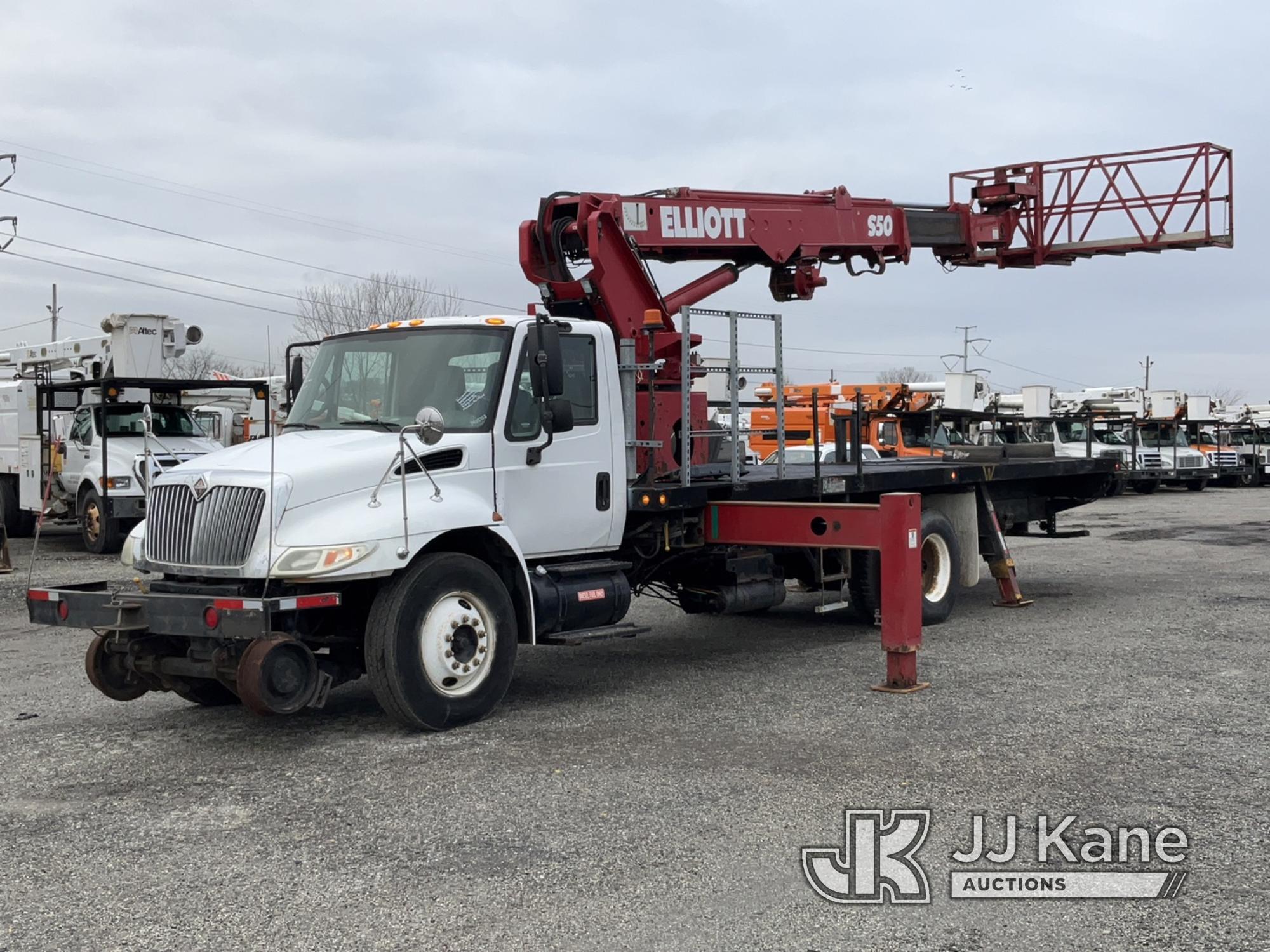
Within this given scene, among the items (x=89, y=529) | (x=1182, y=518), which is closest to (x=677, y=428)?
(x=89, y=529)

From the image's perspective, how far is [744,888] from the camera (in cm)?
497

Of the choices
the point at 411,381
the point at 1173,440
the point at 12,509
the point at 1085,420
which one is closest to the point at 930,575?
the point at 411,381

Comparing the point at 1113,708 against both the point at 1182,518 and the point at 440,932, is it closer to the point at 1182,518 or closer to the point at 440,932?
the point at 440,932

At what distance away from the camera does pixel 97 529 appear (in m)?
19.2

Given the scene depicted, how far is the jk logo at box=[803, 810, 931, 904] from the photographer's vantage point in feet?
16.2

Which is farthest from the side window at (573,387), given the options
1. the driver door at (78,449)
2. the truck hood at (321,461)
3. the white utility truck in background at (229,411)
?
the driver door at (78,449)

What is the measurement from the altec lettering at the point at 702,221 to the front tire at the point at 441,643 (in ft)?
13.2

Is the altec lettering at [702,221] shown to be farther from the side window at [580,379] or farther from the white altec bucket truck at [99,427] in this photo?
the white altec bucket truck at [99,427]

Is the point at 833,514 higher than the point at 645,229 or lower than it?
lower

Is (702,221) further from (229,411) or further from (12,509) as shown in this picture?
(229,411)

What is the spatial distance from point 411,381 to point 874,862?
169 inches

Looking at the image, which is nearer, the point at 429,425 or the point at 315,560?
the point at 315,560

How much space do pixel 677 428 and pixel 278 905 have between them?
5.48m

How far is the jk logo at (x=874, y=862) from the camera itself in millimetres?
4941
